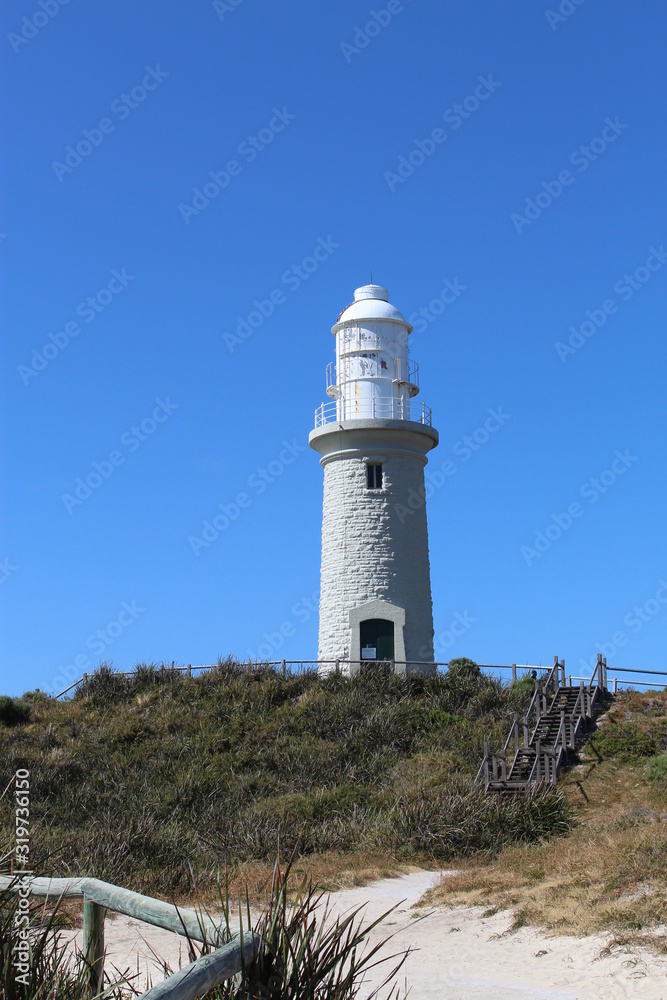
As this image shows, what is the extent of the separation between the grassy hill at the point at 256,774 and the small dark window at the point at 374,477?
5.86m

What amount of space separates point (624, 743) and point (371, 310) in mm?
15327

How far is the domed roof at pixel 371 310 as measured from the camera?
31406mm

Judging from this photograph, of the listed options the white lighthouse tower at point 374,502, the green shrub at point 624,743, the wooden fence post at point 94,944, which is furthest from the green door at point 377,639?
the wooden fence post at point 94,944

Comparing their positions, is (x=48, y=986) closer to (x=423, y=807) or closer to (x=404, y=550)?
(x=423, y=807)

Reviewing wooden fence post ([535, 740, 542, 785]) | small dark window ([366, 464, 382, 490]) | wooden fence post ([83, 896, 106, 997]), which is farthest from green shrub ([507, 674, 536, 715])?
wooden fence post ([83, 896, 106, 997])

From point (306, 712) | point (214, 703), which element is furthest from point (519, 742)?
point (214, 703)

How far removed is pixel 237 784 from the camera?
21.8m

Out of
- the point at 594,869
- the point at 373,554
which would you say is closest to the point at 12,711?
the point at 373,554

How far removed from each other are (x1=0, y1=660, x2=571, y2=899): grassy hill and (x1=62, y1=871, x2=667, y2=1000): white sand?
230 centimetres

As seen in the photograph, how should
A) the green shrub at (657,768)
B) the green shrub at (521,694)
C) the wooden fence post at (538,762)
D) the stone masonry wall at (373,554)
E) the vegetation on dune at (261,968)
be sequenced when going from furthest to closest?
1. the stone masonry wall at (373,554)
2. the green shrub at (521,694)
3. the wooden fence post at (538,762)
4. the green shrub at (657,768)
5. the vegetation on dune at (261,968)

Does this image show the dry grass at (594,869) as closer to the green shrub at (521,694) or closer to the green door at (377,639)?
the green shrub at (521,694)

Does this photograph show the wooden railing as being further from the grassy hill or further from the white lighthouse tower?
the white lighthouse tower

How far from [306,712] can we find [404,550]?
6.53 meters

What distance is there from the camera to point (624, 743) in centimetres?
2267
